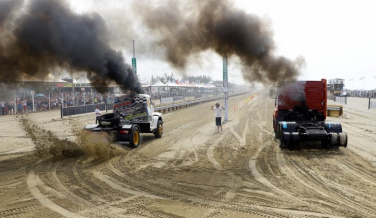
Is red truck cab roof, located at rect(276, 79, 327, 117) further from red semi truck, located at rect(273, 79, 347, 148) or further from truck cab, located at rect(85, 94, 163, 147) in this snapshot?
truck cab, located at rect(85, 94, 163, 147)

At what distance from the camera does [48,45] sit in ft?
36.7

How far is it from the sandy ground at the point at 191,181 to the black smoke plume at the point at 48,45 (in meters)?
3.00

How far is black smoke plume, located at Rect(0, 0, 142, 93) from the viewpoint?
10609 millimetres

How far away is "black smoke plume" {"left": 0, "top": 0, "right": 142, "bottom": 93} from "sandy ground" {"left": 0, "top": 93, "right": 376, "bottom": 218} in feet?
9.85

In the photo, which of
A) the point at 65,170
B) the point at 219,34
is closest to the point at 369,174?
the point at 219,34

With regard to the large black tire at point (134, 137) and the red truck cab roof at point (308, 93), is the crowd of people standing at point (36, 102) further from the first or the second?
the red truck cab roof at point (308, 93)

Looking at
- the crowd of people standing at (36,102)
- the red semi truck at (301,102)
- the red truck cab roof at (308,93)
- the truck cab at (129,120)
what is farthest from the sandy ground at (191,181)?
the crowd of people standing at (36,102)

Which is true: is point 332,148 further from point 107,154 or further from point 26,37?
point 26,37

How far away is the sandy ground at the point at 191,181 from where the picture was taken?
6.25 meters

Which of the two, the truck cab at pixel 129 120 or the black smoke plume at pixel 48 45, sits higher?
the black smoke plume at pixel 48 45

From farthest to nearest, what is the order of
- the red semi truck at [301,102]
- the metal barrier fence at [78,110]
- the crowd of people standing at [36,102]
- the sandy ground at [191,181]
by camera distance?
the crowd of people standing at [36,102], the metal barrier fence at [78,110], the red semi truck at [301,102], the sandy ground at [191,181]

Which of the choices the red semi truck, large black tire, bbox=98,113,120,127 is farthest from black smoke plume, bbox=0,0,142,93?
the red semi truck

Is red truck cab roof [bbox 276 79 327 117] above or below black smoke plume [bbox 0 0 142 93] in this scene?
below

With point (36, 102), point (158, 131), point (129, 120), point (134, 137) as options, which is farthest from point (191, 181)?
point (36, 102)
